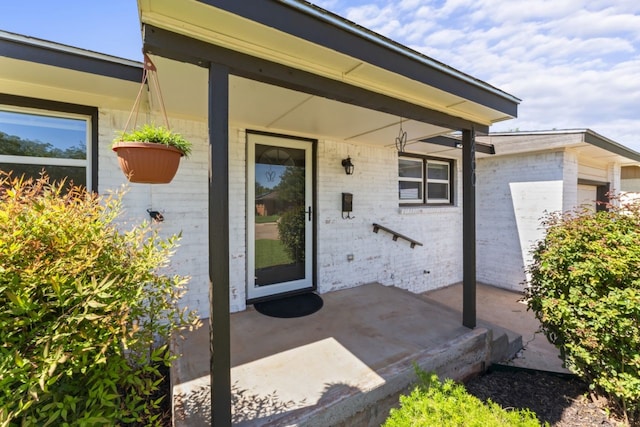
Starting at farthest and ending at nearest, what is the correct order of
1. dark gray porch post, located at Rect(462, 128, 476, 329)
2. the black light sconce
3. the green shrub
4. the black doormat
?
the black light sconce, the black doormat, dark gray porch post, located at Rect(462, 128, 476, 329), the green shrub

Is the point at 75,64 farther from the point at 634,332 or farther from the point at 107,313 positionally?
the point at 634,332

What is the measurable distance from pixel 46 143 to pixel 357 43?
294cm

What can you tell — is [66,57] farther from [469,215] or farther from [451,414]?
[469,215]

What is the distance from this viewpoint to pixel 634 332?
2.09m

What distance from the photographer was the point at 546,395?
264cm

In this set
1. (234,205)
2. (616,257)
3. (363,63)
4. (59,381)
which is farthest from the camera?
(234,205)

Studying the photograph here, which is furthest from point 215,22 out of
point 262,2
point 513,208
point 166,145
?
point 513,208

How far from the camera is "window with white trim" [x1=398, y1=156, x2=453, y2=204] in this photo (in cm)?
543

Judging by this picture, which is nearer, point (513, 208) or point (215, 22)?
point (215, 22)

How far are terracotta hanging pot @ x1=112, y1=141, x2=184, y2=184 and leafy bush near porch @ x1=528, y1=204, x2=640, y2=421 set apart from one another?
3.31 meters

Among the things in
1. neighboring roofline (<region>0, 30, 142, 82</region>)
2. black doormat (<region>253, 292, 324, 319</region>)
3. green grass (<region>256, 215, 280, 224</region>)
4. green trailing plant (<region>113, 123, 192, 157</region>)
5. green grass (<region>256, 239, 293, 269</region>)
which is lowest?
black doormat (<region>253, 292, 324, 319</region>)

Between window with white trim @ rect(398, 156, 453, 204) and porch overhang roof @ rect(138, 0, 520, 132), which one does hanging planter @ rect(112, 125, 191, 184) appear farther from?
window with white trim @ rect(398, 156, 453, 204)

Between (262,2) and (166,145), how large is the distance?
97 cm

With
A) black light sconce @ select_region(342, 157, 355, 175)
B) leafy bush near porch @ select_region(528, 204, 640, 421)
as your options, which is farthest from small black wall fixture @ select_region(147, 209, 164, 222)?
leafy bush near porch @ select_region(528, 204, 640, 421)
